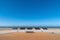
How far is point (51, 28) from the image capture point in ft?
41.5

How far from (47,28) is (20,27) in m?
3.34

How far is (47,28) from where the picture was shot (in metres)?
12.6

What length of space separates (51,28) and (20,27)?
386 cm

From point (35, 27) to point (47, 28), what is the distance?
1.57 metres

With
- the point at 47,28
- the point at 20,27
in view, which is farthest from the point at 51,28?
the point at 20,27

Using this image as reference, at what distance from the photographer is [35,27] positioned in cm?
1219

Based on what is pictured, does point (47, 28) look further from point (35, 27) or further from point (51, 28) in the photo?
point (35, 27)

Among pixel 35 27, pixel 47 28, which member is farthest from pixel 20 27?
pixel 47 28

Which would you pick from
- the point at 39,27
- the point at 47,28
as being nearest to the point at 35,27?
the point at 39,27

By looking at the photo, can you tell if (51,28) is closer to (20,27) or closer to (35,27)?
(35,27)

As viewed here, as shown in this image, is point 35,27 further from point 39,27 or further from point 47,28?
point 47,28

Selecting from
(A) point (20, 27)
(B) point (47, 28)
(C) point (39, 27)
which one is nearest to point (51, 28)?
(B) point (47, 28)

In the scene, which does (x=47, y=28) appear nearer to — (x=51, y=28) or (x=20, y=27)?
(x=51, y=28)

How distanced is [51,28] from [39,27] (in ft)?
5.35
